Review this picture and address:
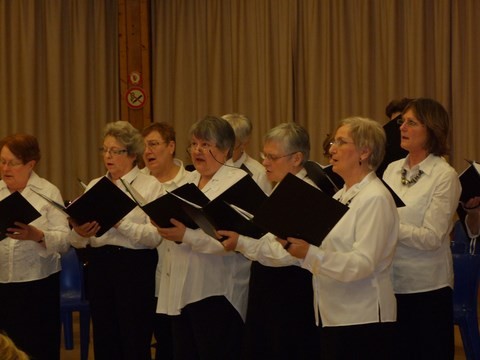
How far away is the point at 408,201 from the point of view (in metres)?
4.20

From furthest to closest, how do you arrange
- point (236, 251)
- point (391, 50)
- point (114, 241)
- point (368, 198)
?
point (391, 50) → point (114, 241) → point (236, 251) → point (368, 198)

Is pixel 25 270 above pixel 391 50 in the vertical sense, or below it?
below

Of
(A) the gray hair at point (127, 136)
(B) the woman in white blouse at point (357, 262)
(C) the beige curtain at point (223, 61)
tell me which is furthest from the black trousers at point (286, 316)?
(C) the beige curtain at point (223, 61)

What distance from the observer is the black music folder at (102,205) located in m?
4.48

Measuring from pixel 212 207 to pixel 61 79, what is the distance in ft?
19.2

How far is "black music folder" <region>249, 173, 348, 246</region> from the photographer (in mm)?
→ 3441

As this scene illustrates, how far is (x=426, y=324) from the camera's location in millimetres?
4188

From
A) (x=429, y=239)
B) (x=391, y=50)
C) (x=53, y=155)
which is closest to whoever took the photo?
(x=429, y=239)

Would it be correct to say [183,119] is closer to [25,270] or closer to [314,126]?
[314,126]

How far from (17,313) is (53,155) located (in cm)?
454

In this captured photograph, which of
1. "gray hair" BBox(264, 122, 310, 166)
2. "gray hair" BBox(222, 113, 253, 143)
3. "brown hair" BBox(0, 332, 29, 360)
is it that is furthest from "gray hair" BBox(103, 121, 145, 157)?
"brown hair" BBox(0, 332, 29, 360)

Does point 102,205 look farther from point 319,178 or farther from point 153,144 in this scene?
point 319,178

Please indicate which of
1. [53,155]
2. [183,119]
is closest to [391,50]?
[183,119]

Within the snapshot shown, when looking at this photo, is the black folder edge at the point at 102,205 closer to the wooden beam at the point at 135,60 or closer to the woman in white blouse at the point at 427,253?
the woman in white blouse at the point at 427,253
